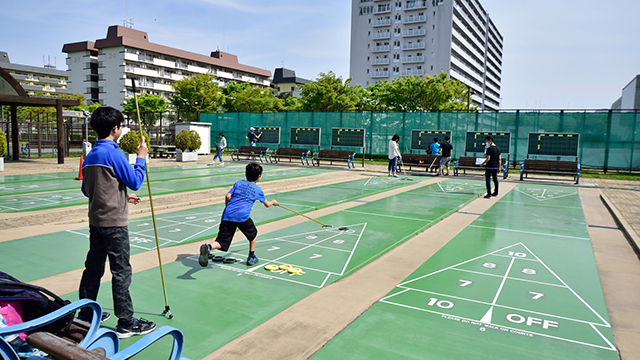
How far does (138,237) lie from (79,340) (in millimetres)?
4841

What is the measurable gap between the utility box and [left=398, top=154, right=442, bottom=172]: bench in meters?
15.4

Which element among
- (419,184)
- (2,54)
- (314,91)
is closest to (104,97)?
(2,54)

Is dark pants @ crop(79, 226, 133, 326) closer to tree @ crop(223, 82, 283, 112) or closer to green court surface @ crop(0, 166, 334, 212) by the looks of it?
green court surface @ crop(0, 166, 334, 212)

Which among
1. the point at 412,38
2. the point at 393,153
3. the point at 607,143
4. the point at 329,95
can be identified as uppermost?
the point at 412,38

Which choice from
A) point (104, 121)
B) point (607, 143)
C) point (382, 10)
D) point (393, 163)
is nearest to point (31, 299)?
point (104, 121)

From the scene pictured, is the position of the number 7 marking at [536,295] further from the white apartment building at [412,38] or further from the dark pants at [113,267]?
the white apartment building at [412,38]

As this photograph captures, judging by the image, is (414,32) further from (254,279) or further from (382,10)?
(254,279)

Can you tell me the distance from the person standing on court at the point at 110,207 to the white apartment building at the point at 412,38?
8695 centimetres

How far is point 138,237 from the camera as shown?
7.43 metres

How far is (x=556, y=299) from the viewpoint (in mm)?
5141

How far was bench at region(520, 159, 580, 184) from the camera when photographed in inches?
742

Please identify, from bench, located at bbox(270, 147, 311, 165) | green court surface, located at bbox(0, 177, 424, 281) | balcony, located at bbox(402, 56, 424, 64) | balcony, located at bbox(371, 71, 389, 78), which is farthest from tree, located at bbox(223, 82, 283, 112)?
green court surface, located at bbox(0, 177, 424, 281)

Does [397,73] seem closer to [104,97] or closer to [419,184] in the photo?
[104,97]

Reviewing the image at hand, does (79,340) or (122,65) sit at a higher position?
(122,65)
